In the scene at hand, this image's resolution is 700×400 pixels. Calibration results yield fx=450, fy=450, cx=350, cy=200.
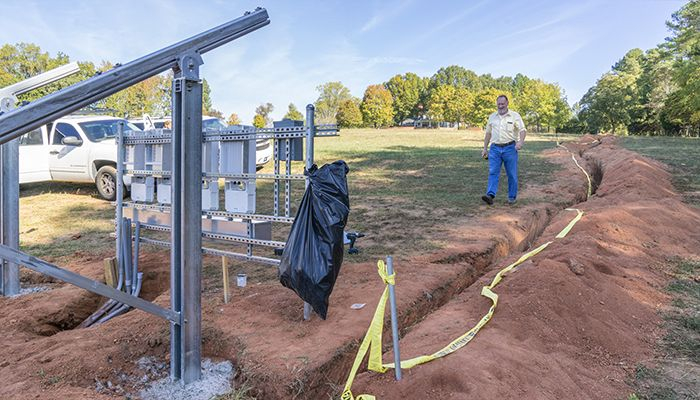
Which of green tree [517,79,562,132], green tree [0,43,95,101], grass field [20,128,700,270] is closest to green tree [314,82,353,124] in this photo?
green tree [517,79,562,132]

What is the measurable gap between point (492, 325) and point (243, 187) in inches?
93.9

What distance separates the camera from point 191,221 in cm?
284

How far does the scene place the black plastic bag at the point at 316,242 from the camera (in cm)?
331

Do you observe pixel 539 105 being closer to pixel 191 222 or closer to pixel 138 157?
pixel 138 157

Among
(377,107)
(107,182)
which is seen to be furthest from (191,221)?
(377,107)

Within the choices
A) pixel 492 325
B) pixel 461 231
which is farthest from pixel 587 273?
pixel 461 231

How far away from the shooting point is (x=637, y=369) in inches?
111

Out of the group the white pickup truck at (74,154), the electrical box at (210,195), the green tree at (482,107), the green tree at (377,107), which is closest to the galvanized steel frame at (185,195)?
the electrical box at (210,195)

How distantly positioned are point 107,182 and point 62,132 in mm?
1864

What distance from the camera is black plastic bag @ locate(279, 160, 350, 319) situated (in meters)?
3.31

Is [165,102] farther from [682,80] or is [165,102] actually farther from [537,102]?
[537,102]

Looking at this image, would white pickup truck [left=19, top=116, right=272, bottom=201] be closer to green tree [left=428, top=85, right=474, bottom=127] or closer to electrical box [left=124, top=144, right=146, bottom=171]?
electrical box [left=124, top=144, right=146, bottom=171]

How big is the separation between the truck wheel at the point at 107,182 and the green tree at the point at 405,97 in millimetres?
86195

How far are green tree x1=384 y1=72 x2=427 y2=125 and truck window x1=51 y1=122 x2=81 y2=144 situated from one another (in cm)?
8576
